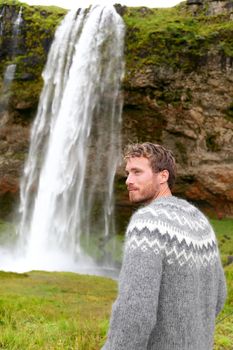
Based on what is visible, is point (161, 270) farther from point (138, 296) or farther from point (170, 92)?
point (170, 92)

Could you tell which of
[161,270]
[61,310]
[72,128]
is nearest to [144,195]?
[161,270]

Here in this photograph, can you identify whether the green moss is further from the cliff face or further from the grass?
the grass

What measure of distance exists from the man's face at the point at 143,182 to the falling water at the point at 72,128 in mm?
32047

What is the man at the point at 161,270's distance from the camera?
268 centimetres

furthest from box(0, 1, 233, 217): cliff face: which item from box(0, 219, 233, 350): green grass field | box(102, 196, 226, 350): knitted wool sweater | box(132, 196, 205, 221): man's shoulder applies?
box(102, 196, 226, 350): knitted wool sweater

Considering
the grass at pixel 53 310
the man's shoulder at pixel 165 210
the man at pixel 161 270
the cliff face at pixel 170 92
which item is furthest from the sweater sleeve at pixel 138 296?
the cliff face at pixel 170 92

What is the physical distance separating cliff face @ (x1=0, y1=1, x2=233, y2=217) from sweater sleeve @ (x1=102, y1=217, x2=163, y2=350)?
32.6 meters

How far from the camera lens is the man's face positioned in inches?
123

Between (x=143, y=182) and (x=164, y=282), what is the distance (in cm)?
69

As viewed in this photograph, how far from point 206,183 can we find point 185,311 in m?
34.9

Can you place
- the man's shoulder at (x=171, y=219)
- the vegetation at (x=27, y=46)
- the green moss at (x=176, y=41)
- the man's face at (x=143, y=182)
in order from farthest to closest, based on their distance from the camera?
the vegetation at (x=27, y=46) < the green moss at (x=176, y=41) < the man's face at (x=143, y=182) < the man's shoulder at (x=171, y=219)

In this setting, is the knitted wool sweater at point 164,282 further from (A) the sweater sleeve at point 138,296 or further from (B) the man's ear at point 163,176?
(B) the man's ear at point 163,176

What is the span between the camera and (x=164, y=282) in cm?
282

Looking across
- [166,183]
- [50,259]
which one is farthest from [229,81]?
[166,183]
